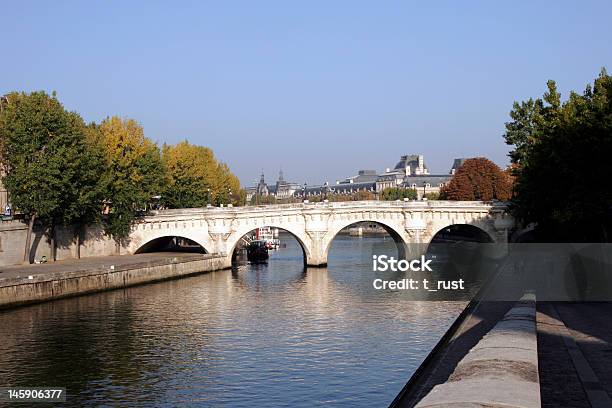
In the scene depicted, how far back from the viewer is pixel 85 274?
60656 millimetres

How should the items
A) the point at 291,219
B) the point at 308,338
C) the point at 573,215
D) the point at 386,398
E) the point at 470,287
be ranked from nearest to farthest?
the point at 386,398
the point at 308,338
the point at 573,215
the point at 470,287
the point at 291,219

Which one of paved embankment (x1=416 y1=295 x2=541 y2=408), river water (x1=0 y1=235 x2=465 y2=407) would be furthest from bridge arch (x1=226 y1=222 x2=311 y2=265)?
paved embankment (x1=416 y1=295 x2=541 y2=408)

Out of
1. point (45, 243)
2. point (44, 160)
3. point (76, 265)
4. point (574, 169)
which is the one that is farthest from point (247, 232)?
point (574, 169)

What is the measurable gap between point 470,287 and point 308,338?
A: 29194 millimetres

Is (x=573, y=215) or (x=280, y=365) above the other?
(x=573, y=215)

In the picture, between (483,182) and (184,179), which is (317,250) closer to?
(184,179)

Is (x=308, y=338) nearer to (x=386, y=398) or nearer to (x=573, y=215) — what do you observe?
(x=386, y=398)

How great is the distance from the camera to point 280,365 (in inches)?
1377

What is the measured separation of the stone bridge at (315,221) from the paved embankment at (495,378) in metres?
64.8

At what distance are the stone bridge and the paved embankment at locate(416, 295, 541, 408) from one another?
213 feet

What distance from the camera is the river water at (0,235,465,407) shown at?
1209 inches

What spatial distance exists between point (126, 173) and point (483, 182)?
63.2 metres

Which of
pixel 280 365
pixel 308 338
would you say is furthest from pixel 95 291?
pixel 280 365

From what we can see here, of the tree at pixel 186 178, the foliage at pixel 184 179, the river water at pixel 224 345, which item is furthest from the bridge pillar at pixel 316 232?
the river water at pixel 224 345
